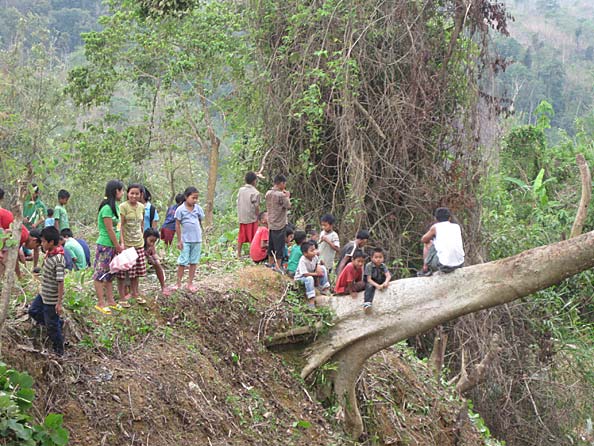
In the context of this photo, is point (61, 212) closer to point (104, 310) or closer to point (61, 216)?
point (61, 216)

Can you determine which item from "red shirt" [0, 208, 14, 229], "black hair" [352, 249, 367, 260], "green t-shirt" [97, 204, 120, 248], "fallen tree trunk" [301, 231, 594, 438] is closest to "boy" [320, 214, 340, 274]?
"black hair" [352, 249, 367, 260]

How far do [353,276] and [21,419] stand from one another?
15.5 ft

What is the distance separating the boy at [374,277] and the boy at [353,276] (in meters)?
0.27

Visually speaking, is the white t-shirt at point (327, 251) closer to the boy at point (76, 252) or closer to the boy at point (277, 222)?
the boy at point (277, 222)

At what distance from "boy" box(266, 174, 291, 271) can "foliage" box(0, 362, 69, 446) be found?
5035mm

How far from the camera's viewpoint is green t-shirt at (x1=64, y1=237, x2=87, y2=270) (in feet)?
32.4

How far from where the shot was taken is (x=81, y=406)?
6320mm

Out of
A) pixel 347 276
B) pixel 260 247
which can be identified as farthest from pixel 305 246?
pixel 260 247

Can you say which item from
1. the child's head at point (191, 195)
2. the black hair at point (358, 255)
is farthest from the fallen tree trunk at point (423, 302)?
the child's head at point (191, 195)

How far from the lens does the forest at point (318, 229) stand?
6949mm

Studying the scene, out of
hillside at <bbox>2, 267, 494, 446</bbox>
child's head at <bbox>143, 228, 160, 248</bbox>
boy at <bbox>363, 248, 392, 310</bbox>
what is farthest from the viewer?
boy at <bbox>363, 248, 392, 310</bbox>

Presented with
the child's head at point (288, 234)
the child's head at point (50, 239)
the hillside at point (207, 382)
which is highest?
the child's head at point (50, 239)

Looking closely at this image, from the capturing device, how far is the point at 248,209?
11133 mm

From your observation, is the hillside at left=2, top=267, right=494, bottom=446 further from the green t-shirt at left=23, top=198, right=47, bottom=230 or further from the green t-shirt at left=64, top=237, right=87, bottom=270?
the green t-shirt at left=23, top=198, right=47, bottom=230
